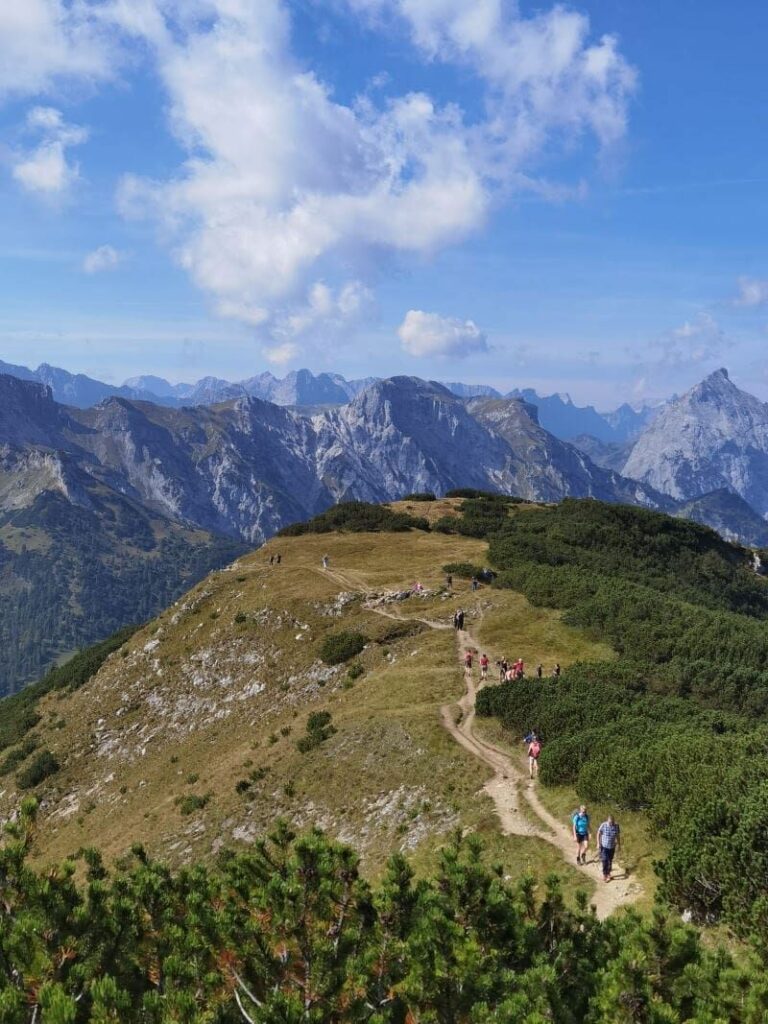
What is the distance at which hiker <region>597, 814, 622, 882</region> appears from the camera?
21219 mm

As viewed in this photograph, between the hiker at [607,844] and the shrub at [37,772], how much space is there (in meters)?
48.1

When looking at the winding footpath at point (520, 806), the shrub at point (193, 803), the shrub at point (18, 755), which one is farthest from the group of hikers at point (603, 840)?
the shrub at point (18, 755)

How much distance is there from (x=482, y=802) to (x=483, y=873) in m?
17.7

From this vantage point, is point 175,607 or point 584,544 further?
point 584,544

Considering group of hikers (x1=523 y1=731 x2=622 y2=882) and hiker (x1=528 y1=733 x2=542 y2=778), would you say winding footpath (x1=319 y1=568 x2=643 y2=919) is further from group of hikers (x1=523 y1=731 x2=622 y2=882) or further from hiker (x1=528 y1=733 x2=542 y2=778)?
hiker (x1=528 y1=733 x2=542 y2=778)

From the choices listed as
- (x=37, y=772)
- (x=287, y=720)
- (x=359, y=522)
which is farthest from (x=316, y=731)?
(x=359, y=522)

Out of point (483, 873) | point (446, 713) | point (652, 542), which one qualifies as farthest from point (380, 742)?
point (652, 542)

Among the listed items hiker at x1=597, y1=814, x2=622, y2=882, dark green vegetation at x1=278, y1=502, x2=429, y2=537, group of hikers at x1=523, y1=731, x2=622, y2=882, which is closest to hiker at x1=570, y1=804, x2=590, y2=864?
group of hikers at x1=523, y1=731, x2=622, y2=882

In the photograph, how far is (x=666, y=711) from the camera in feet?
109

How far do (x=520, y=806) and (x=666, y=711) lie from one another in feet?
33.4

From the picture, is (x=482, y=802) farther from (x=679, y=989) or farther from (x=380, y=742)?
(x=679, y=989)

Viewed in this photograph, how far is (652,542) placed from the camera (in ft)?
281

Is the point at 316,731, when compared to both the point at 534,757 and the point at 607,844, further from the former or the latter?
the point at 607,844

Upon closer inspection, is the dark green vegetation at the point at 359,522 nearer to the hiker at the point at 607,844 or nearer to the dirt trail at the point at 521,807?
the dirt trail at the point at 521,807
